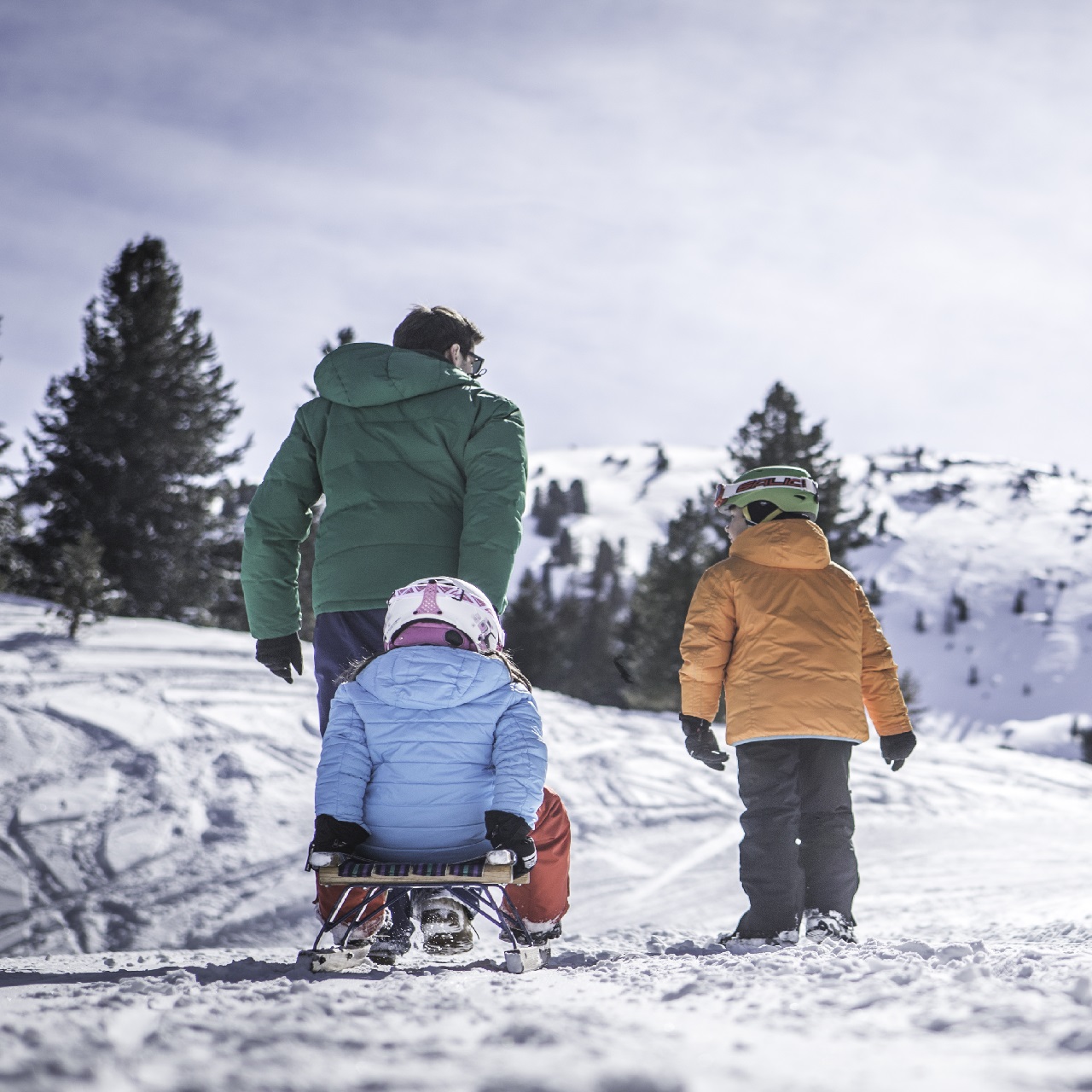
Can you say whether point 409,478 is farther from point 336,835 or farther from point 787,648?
point 787,648

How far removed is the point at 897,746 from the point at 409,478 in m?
2.32

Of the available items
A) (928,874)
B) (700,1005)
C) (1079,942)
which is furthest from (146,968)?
(928,874)

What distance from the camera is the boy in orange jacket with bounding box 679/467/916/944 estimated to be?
11.1 ft

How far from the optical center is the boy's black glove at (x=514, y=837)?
8.59 ft

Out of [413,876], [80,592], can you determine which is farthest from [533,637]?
[413,876]

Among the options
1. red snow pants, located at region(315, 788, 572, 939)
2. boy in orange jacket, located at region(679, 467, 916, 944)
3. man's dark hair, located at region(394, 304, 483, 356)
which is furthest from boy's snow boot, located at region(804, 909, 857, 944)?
man's dark hair, located at region(394, 304, 483, 356)

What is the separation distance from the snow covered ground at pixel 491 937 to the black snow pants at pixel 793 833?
296mm

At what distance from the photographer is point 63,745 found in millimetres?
6539

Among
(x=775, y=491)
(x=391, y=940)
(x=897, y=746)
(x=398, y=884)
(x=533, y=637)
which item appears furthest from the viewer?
(x=533, y=637)

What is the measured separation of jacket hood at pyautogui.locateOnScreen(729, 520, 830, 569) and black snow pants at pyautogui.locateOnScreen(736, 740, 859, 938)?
2.45 ft

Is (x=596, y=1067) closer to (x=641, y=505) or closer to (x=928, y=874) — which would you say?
(x=928, y=874)

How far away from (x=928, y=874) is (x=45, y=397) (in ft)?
72.4

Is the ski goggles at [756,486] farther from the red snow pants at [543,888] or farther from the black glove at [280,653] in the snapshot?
the black glove at [280,653]

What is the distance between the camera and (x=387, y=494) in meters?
3.34
